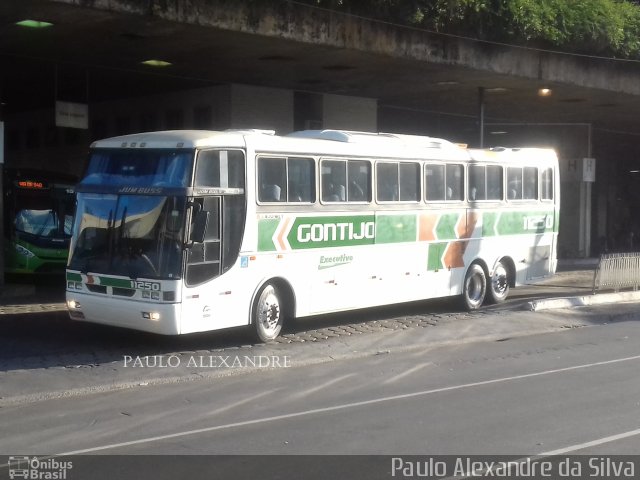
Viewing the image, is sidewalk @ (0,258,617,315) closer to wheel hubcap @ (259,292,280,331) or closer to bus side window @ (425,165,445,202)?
bus side window @ (425,165,445,202)

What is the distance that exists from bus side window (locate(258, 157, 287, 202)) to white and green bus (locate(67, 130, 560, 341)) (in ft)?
0.06

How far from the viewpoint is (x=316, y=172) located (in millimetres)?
15438

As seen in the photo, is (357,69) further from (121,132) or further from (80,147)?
(80,147)

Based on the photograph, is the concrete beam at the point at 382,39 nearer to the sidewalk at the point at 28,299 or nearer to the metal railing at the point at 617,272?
the metal railing at the point at 617,272

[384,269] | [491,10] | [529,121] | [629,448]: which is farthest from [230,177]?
[529,121]

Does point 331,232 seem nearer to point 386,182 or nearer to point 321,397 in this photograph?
point 386,182

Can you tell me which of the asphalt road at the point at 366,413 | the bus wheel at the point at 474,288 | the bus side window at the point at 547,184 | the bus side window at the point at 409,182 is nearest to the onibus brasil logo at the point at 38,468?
the asphalt road at the point at 366,413

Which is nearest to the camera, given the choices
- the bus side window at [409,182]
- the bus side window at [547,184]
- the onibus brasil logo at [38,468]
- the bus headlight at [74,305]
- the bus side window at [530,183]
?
the onibus brasil logo at [38,468]

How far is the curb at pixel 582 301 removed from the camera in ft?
64.0

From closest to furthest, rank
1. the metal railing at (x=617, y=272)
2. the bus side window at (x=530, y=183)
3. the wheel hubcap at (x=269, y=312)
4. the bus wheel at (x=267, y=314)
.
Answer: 1. the bus wheel at (x=267, y=314)
2. the wheel hubcap at (x=269, y=312)
3. the bus side window at (x=530, y=183)
4. the metal railing at (x=617, y=272)

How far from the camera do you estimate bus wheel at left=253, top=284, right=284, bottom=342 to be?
14.5 metres

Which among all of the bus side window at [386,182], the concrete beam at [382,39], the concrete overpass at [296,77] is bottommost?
the bus side window at [386,182]

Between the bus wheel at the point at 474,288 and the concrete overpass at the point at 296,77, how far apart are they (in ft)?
14.9

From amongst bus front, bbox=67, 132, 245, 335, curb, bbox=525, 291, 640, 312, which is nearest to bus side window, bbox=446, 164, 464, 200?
curb, bbox=525, 291, 640, 312
